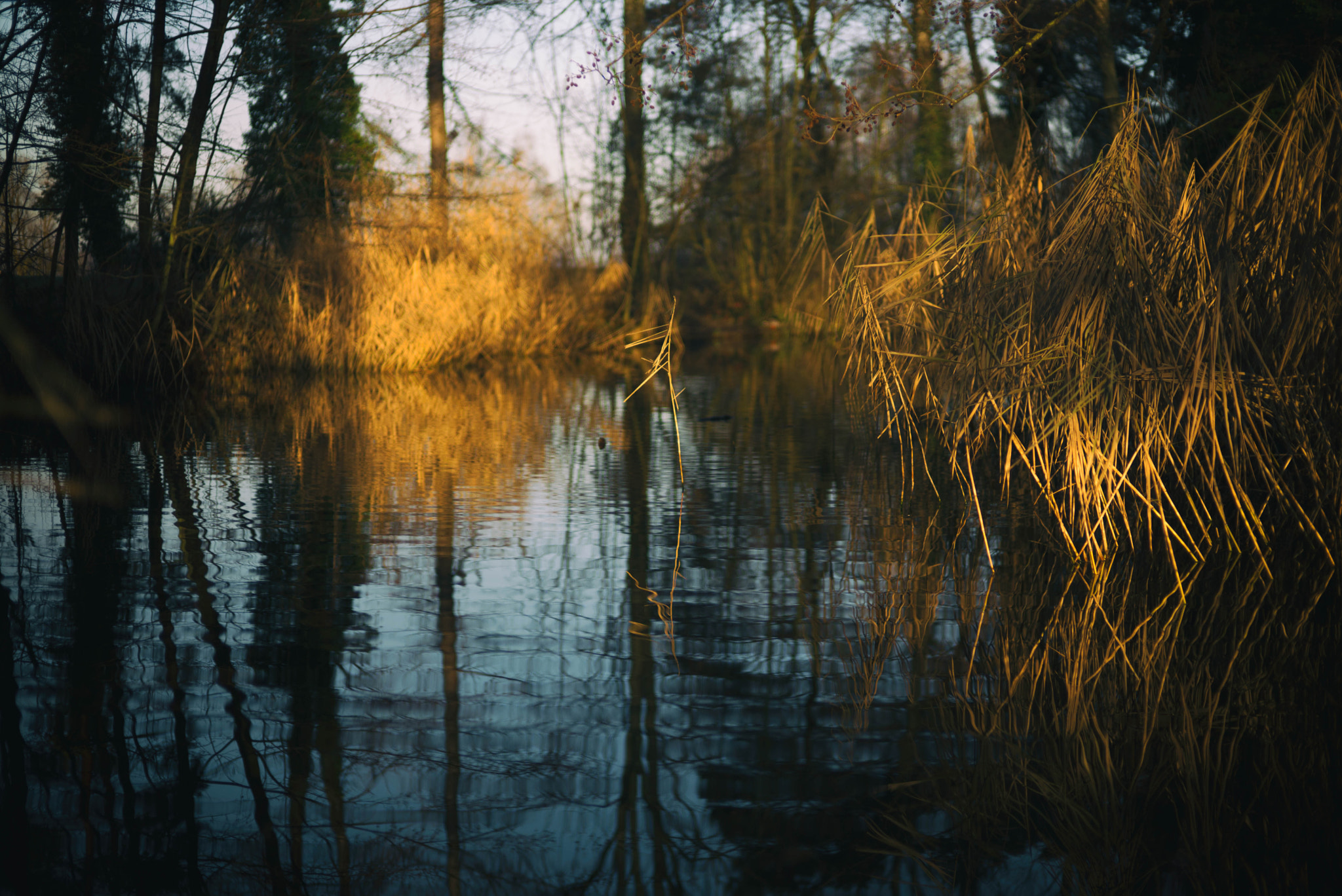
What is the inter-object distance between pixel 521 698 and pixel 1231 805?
1.72 meters

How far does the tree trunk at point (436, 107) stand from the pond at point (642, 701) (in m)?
8.18

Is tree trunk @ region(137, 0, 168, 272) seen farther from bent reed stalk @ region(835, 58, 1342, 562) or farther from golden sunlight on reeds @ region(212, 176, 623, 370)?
bent reed stalk @ region(835, 58, 1342, 562)

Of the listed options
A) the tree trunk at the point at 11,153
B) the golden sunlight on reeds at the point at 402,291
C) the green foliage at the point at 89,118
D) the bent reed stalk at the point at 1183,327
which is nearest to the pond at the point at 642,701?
the bent reed stalk at the point at 1183,327

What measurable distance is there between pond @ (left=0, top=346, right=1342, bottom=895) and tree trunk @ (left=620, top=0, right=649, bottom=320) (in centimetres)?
1629

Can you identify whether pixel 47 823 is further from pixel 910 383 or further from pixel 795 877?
pixel 910 383

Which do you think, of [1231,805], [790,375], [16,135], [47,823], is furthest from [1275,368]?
[790,375]

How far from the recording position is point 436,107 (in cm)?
1864

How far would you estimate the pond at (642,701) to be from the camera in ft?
7.38

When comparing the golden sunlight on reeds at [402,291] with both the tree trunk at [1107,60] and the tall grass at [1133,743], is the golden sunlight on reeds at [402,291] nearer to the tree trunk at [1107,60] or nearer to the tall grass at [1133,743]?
the tree trunk at [1107,60]

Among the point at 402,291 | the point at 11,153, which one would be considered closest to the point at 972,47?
the point at 402,291

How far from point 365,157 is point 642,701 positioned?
13577 mm

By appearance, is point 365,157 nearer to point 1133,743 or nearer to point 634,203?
point 634,203

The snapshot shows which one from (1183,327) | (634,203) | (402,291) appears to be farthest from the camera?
(634,203)

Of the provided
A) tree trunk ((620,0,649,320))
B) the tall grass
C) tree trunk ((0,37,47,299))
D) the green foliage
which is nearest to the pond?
the tall grass
